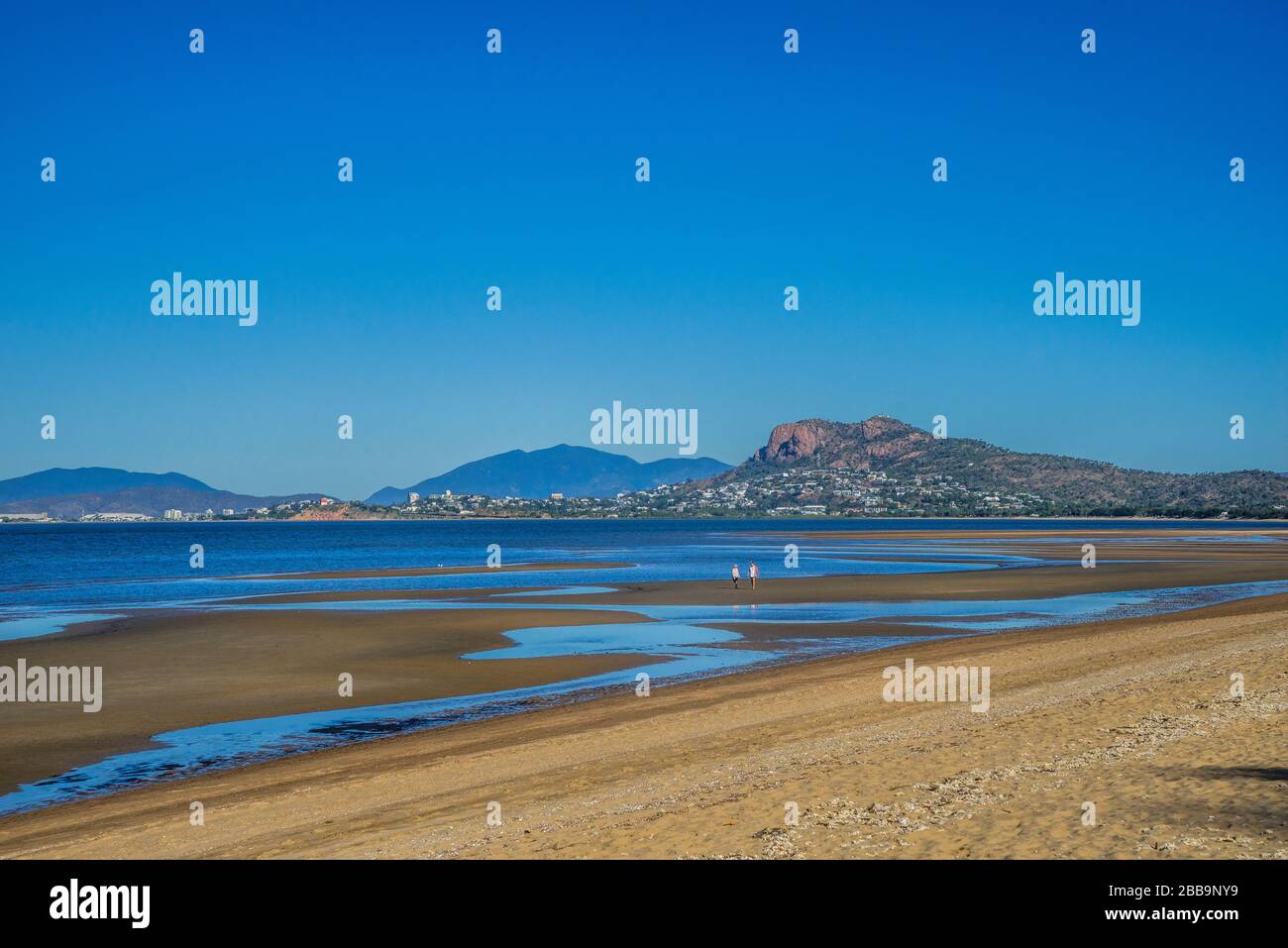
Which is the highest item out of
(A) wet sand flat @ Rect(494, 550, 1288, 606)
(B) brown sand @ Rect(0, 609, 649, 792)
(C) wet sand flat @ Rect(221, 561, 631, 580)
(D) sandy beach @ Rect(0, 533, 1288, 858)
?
(D) sandy beach @ Rect(0, 533, 1288, 858)

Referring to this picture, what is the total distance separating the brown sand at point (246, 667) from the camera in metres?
20.1

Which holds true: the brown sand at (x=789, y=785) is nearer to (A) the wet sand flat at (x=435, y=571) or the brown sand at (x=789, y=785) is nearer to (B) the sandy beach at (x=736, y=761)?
(B) the sandy beach at (x=736, y=761)

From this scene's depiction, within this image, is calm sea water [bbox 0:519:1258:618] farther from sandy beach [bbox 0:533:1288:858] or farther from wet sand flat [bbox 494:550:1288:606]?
sandy beach [bbox 0:533:1288:858]

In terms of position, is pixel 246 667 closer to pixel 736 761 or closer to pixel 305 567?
pixel 736 761

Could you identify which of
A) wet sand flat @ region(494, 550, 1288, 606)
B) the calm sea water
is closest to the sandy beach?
wet sand flat @ region(494, 550, 1288, 606)

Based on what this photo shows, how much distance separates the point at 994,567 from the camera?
68875mm

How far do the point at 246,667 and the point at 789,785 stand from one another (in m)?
20.4

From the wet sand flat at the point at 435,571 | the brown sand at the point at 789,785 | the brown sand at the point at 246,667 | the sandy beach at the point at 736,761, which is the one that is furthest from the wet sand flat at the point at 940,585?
the brown sand at the point at 789,785

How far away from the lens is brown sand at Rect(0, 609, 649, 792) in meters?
20.1

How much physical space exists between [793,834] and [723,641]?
A: 22851 mm

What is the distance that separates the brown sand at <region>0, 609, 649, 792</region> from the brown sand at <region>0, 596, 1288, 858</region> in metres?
4.53

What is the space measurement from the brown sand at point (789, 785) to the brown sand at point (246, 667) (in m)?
4.53
